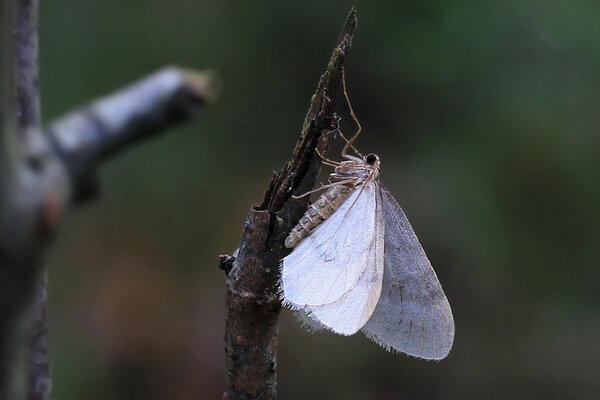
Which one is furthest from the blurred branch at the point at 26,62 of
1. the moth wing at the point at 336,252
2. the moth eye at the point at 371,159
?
the moth eye at the point at 371,159

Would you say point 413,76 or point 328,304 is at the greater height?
point 413,76

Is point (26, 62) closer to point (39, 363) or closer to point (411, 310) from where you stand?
point (39, 363)

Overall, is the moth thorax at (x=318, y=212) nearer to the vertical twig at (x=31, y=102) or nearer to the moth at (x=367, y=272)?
the moth at (x=367, y=272)

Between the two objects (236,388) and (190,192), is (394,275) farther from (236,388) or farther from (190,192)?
(190,192)

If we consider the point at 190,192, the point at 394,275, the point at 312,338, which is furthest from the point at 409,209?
the point at 394,275

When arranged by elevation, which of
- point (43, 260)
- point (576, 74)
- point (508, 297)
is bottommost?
point (43, 260)

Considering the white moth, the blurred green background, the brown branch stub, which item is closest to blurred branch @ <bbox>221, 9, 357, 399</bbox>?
the white moth

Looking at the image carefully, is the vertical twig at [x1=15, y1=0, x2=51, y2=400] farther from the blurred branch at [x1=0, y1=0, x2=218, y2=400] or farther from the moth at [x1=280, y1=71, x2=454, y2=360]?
the moth at [x1=280, y1=71, x2=454, y2=360]
